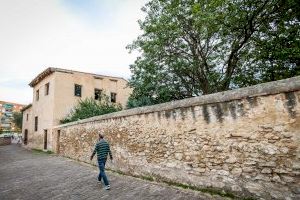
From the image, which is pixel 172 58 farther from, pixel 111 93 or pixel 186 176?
pixel 111 93

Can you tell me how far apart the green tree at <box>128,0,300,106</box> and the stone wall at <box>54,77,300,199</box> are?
537 cm

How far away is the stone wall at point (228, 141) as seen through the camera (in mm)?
4797

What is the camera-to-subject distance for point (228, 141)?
19.0ft

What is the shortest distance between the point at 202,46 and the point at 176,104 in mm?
7843

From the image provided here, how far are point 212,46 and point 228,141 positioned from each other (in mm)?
8962

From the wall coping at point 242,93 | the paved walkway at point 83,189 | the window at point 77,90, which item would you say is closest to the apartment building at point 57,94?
the window at point 77,90

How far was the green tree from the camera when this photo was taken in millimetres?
10789

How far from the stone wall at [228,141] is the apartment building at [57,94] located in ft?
50.0

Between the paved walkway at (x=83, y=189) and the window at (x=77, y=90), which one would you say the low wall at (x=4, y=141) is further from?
the paved walkway at (x=83, y=189)

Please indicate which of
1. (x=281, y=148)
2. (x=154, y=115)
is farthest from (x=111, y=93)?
(x=281, y=148)

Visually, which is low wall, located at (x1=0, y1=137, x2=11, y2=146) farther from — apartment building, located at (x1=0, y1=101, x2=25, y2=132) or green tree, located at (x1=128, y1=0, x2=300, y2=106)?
apartment building, located at (x1=0, y1=101, x2=25, y2=132)

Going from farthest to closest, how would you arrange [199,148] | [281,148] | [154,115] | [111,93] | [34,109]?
[34,109], [111,93], [154,115], [199,148], [281,148]

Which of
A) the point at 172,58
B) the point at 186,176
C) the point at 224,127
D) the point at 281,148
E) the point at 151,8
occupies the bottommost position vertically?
the point at 186,176

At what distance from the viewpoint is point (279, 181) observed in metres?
4.86
